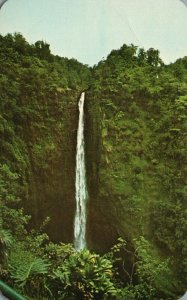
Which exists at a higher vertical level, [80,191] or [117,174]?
[117,174]

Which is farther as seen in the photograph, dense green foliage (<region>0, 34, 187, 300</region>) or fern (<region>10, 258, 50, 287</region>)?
fern (<region>10, 258, 50, 287</region>)

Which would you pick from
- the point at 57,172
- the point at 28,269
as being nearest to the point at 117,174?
the point at 57,172

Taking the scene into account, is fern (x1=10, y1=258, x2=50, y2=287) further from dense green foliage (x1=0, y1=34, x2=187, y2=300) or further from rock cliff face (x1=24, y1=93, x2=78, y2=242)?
rock cliff face (x1=24, y1=93, x2=78, y2=242)

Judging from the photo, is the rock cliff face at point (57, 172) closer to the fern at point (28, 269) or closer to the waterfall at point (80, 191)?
the waterfall at point (80, 191)

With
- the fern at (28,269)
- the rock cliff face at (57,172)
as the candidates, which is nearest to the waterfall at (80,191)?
the rock cliff face at (57,172)

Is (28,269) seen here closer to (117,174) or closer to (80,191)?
(80,191)

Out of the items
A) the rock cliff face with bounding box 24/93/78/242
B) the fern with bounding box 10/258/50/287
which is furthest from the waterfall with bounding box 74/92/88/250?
the fern with bounding box 10/258/50/287

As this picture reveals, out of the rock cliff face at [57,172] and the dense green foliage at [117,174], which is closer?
the dense green foliage at [117,174]
